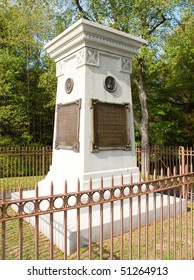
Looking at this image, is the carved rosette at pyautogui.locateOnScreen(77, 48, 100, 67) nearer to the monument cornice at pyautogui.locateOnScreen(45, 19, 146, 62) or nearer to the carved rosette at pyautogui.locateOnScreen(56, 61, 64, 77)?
the monument cornice at pyautogui.locateOnScreen(45, 19, 146, 62)

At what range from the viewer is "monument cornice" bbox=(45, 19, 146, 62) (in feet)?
18.1

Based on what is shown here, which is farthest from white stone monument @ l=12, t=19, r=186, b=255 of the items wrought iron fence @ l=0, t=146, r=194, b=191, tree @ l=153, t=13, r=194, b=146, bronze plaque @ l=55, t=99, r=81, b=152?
tree @ l=153, t=13, r=194, b=146

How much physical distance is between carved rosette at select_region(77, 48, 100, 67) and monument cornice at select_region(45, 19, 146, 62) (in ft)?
0.39

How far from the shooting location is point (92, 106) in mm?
5699

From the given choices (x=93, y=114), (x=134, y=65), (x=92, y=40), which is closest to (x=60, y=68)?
(x=92, y=40)

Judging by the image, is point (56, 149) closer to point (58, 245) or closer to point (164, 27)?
point (58, 245)

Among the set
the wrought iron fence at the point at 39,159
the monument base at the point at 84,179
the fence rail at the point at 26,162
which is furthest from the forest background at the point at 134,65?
the monument base at the point at 84,179

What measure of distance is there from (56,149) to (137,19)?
27.2 ft

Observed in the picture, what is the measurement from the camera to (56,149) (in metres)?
6.70

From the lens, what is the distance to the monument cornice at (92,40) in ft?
18.1

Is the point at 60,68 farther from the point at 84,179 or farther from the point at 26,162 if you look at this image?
the point at 26,162

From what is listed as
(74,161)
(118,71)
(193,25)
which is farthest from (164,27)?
(74,161)

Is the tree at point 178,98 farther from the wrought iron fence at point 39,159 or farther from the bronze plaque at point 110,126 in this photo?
the bronze plaque at point 110,126
